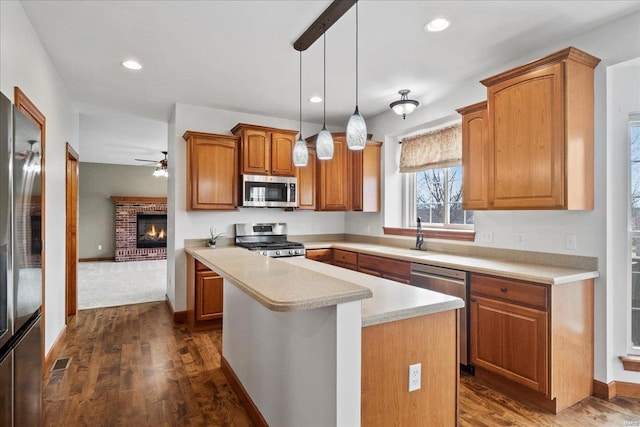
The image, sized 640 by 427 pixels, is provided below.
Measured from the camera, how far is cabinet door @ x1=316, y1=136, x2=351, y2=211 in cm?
476

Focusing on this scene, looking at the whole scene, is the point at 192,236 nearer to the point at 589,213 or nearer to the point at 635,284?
the point at 589,213

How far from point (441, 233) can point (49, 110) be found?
3829 millimetres

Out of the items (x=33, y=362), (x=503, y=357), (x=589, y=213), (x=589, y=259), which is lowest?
(x=503, y=357)

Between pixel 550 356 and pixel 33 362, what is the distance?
2838mm

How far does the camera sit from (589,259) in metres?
2.52

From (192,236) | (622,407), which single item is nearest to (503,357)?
(622,407)

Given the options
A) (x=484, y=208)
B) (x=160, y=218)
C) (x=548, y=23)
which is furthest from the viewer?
(x=160, y=218)

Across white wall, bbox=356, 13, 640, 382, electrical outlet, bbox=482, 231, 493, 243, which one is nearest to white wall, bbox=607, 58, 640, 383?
white wall, bbox=356, 13, 640, 382

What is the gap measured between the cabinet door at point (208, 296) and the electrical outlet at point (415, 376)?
8.98ft

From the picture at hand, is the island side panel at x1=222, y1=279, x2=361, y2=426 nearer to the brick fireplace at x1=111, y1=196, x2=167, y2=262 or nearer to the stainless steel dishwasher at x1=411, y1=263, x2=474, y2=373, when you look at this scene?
the stainless steel dishwasher at x1=411, y1=263, x2=474, y2=373

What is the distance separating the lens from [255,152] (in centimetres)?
429

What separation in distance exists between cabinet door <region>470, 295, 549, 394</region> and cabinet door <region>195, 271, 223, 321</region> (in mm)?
2604

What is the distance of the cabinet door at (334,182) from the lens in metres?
4.76

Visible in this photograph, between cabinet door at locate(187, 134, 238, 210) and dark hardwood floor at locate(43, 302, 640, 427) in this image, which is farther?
cabinet door at locate(187, 134, 238, 210)
